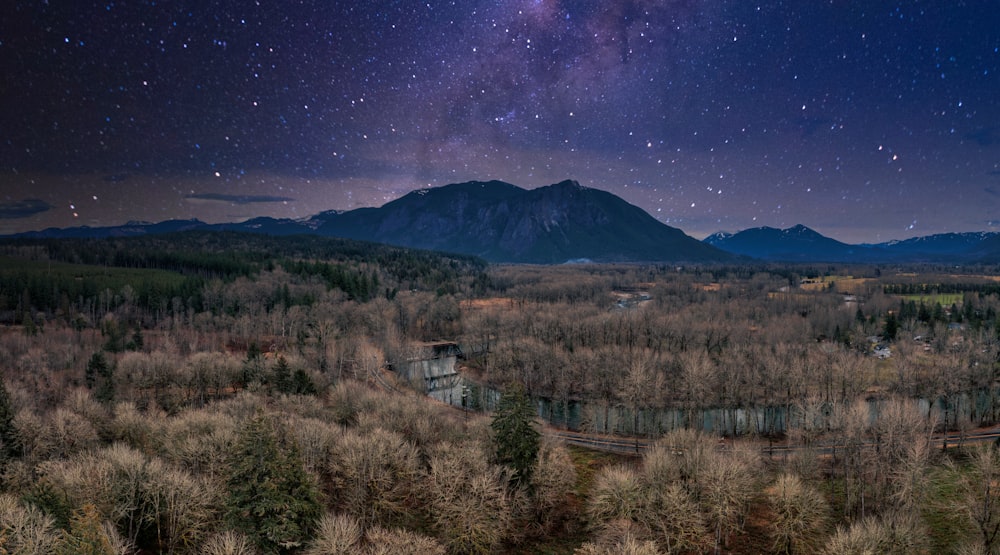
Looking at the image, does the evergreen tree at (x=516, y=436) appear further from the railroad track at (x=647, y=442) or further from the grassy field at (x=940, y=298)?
the grassy field at (x=940, y=298)

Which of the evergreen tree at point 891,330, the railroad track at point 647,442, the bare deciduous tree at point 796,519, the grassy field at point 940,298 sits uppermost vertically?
the grassy field at point 940,298

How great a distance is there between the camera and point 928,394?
69.7 m

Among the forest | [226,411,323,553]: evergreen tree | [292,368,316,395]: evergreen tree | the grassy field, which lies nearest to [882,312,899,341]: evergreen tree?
the forest

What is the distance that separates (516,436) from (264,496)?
21470 mm

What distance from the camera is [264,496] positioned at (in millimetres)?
33000

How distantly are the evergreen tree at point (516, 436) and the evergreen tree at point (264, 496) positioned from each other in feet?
58.0

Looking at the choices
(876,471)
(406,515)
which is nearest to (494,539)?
(406,515)

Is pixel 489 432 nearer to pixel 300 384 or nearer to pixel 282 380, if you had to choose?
pixel 300 384

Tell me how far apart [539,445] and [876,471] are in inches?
1185

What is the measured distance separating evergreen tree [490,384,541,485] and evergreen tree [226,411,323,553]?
17684 millimetres

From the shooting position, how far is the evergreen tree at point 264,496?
32.9 m

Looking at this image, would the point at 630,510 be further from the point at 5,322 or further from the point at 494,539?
the point at 5,322

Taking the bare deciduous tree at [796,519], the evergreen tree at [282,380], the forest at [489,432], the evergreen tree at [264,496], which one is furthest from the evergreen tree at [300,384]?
the bare deciduous tree at [796,519]

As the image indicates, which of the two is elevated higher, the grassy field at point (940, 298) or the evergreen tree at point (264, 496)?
the grassy field at point (940, 298)
